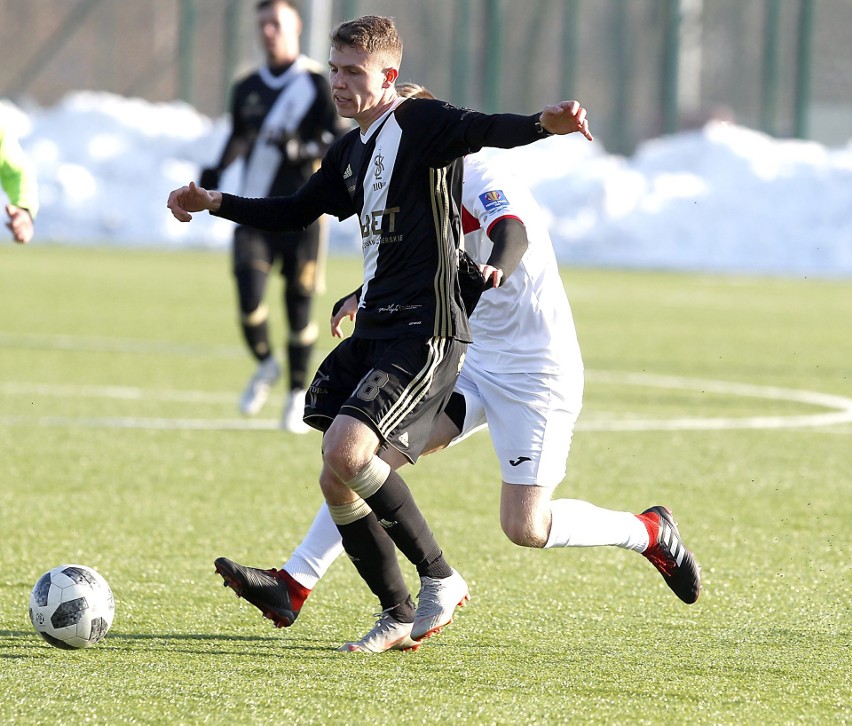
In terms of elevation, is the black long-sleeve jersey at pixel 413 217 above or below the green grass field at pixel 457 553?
above

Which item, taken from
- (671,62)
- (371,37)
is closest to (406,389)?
(371,37)

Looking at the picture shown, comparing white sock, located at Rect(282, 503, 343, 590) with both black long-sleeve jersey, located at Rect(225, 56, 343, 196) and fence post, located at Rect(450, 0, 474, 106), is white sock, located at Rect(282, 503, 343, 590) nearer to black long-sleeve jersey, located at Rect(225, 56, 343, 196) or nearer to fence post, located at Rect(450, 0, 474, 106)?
black long-sleeve jersey, located at Rect(225, 56, 343, 196)

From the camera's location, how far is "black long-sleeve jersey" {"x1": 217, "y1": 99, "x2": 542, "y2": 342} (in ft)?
14.7

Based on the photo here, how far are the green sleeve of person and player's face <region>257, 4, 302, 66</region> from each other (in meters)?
3.34

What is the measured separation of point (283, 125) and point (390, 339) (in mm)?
5167

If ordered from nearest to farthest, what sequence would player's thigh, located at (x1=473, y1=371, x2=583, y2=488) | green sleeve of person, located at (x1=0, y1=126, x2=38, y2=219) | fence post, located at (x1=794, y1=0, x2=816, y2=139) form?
player's thigh, located at (x1=473, y1=371, x2=583, y2=488) → green sleeve of person, located at (x1=0, y1=126, x2=38, y2=219) → fence post, located at (x1=794, y1=0, x2=816, y2=139)

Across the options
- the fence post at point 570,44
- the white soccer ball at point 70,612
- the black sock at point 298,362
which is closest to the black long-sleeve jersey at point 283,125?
the black sock at point 298,362

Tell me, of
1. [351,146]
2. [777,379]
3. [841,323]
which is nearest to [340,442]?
[351,146]

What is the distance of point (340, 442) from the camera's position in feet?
14.3

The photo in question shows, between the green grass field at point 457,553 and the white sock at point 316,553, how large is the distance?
0.57 ft

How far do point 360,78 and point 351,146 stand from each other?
0.98 ft

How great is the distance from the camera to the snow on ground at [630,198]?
2750cm

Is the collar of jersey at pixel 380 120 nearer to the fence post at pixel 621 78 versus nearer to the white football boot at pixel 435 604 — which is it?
the white football boot at pixel 435 604

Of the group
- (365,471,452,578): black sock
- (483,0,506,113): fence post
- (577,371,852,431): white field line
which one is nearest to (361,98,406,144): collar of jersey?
(365,471,452,578): black sock
